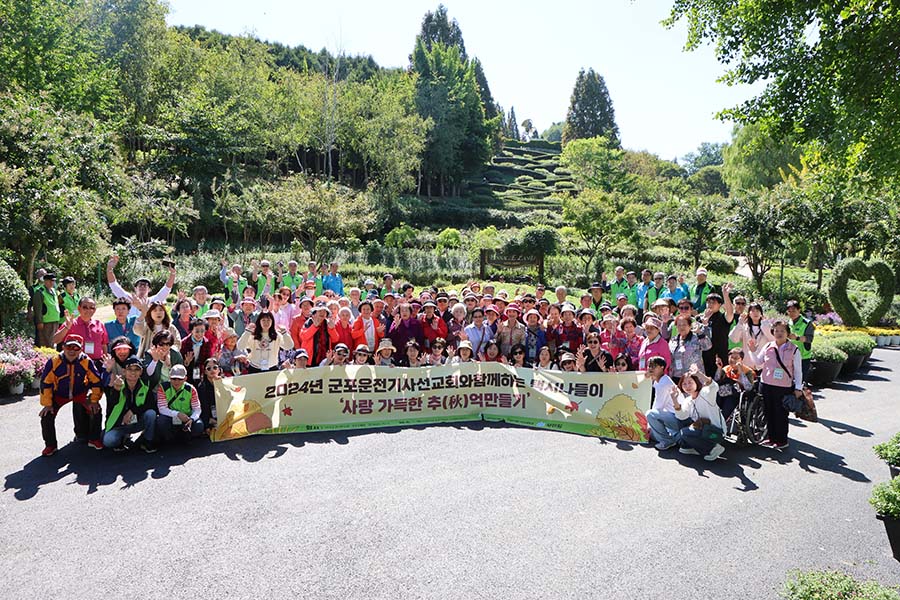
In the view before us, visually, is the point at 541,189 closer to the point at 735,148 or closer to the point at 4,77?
the point at 735,148

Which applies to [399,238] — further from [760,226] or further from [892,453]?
[892,453]

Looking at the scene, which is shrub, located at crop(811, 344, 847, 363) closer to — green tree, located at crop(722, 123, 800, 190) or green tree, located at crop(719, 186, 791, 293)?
green tree, located at crop(719, 186, 791, 293)

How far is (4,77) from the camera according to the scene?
2314cm

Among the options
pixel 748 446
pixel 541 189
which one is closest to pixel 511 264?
pixel 748 446

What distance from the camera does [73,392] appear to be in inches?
277

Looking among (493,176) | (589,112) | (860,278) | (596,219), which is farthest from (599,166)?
(860,278)

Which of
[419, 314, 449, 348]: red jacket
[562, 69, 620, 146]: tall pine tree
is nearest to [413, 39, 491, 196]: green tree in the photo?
[562, 69, 620, 146]: tall pine tree

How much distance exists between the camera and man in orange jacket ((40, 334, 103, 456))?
6.92 m

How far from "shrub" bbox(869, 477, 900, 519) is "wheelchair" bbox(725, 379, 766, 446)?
2.59 meters

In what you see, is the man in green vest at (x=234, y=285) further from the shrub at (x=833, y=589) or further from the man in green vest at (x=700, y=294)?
the shrub at (x=833, y=589)

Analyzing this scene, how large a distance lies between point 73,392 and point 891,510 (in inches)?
342

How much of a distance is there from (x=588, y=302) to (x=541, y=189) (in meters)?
→ 64.6

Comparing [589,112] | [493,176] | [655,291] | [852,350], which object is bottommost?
[852,350]

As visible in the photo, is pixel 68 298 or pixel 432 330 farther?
pixel 68 298
